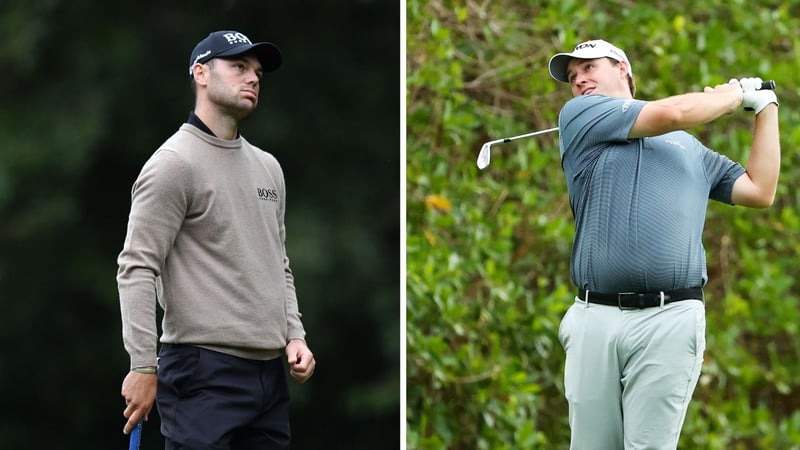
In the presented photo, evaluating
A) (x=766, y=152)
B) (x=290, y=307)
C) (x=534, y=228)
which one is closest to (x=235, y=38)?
(x=290, y=307)

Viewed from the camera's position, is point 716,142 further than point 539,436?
Yes

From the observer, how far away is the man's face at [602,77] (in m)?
2.23

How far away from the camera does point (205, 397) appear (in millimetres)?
1975

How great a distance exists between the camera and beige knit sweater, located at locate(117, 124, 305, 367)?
76.1 inches

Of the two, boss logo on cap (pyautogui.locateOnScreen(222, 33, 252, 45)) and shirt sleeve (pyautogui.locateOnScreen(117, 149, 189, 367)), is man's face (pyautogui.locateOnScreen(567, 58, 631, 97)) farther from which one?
shirt sleeve (pyautogui.locateOnScreen(117, 149, 189, 367))

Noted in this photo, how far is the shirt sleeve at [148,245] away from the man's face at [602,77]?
0.81 metres

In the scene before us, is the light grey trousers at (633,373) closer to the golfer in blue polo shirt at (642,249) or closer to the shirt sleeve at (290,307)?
the golfer in blue polo shirt at (642,249)

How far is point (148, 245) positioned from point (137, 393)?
252 mm

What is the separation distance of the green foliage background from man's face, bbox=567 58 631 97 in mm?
1185

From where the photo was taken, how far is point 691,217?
82.0 inches

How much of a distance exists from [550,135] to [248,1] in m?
1.07

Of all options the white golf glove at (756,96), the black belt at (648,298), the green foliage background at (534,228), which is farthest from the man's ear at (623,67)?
the green foliage background at (534,228)

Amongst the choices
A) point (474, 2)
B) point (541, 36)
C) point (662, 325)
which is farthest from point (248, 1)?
point (662, 325)

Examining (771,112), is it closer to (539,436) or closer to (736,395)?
(539,436)
